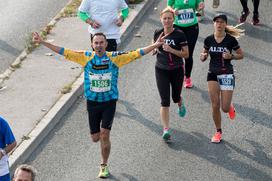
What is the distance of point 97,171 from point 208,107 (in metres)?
2.55

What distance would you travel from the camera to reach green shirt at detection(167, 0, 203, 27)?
40.9 feet

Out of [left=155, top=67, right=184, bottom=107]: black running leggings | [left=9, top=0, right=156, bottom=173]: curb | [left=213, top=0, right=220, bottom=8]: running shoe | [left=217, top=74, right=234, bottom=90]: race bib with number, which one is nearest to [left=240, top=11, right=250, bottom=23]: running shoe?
[left=213, top=0, right=220, bottom=8]: running shoe

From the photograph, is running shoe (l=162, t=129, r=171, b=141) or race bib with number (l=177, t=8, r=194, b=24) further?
race bib with number (l=177, t=8, r=194, b=24)

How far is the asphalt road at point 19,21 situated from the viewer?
15.2 m

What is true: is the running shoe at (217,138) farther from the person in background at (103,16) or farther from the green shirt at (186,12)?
the person in background at (103,16)

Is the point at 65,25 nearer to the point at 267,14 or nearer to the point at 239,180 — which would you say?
the point at 267,14

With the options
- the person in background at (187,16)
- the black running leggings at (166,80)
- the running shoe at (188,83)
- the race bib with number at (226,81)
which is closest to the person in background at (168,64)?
the black running leggings at (166,80)

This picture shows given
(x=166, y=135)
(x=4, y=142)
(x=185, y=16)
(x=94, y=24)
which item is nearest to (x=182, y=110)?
(x=166, y=135)

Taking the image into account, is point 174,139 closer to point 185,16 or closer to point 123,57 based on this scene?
point 123,57

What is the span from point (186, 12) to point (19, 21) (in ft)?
18.0

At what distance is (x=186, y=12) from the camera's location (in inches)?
492

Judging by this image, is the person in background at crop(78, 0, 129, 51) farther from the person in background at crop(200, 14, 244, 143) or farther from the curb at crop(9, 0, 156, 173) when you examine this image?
the person in background at crop(200, 14, 244, 143)

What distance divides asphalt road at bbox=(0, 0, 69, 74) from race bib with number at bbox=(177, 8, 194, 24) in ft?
12.1

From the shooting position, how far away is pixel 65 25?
16.1 m
